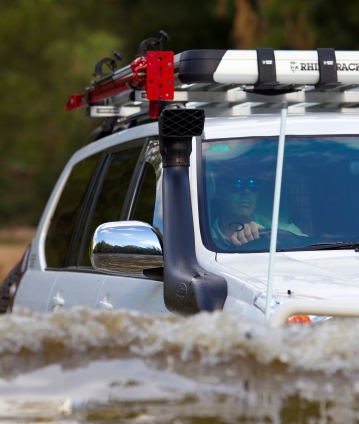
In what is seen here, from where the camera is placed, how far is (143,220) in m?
3.96

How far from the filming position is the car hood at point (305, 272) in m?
2.62

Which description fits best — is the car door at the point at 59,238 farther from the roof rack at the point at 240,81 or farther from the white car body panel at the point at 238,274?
the roof rack at the point at 240,81

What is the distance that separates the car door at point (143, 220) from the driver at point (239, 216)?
30 cm

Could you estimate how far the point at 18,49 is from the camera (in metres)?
22.2

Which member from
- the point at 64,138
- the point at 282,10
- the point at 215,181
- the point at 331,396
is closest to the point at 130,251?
the point at 215,181

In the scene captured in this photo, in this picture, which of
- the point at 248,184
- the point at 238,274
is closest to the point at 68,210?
the point at 248,184

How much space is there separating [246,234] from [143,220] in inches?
27.0

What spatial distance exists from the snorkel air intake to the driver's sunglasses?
362 millimetres

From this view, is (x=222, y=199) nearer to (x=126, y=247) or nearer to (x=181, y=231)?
(x=181, y=231)

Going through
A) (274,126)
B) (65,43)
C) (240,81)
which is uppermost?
(65,43)

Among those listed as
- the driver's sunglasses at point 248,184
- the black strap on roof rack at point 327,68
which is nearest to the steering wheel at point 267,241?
the driver's sunglasses at point 248,184

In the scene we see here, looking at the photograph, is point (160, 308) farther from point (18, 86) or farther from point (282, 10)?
point (18, 86)

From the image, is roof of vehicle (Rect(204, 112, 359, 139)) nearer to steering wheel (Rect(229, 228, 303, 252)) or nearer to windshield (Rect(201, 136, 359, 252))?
windshield (Rect(201, 136, 359, 252))

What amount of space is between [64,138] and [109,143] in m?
23.6
